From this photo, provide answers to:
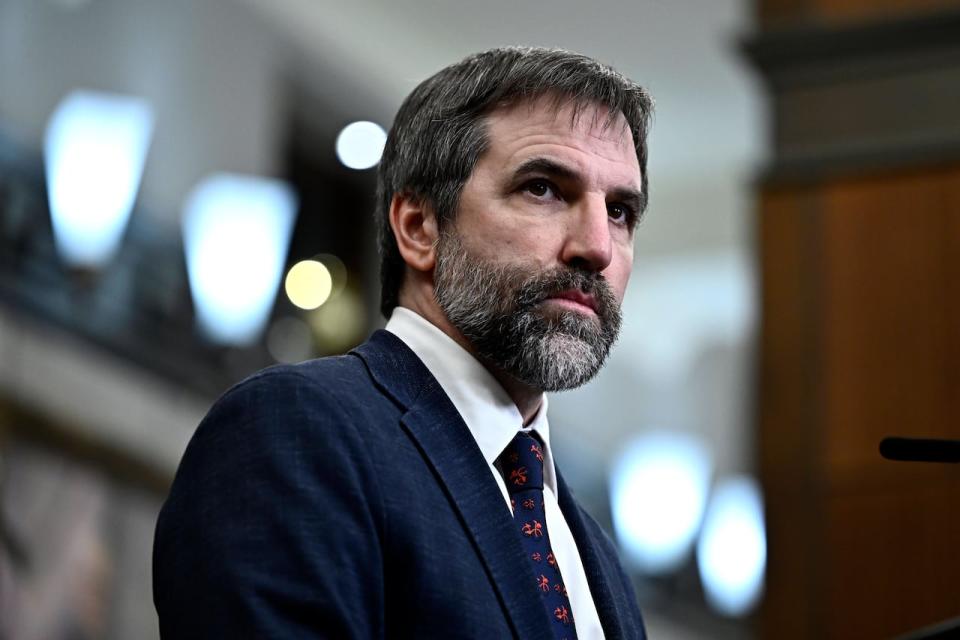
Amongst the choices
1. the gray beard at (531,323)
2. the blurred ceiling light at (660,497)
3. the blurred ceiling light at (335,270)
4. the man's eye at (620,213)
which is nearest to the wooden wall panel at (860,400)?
the man's eye at (620,213)

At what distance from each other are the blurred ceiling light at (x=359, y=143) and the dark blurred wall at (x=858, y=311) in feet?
20.2

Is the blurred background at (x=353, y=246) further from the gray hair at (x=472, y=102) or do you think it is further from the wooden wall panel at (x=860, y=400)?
the gray hair at (x=472, y=102)

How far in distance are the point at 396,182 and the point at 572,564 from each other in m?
0.65

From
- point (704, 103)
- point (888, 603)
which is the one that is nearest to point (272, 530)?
point (888, 603)

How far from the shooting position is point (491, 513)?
1953mm

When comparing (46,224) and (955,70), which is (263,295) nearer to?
(46,224)

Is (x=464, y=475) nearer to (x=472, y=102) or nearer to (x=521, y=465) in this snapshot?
(x=521, y=465)

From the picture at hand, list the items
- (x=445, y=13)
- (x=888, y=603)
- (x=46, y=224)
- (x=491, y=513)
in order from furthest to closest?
(x=445, y=13)
(x=46, y=224)
(x=888, y=603)
(x=491, y=513)

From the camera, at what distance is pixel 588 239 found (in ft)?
6.98

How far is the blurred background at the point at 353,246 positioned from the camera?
6270 mm

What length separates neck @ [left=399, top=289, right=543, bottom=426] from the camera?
2.16m

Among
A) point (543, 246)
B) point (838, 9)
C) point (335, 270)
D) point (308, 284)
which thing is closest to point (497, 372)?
point (543, 246)

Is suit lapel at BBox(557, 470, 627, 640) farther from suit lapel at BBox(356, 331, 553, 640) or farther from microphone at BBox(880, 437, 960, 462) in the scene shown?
microphone at BBox(880, 437, 960, 462)

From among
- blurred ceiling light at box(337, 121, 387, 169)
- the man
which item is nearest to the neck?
the man
